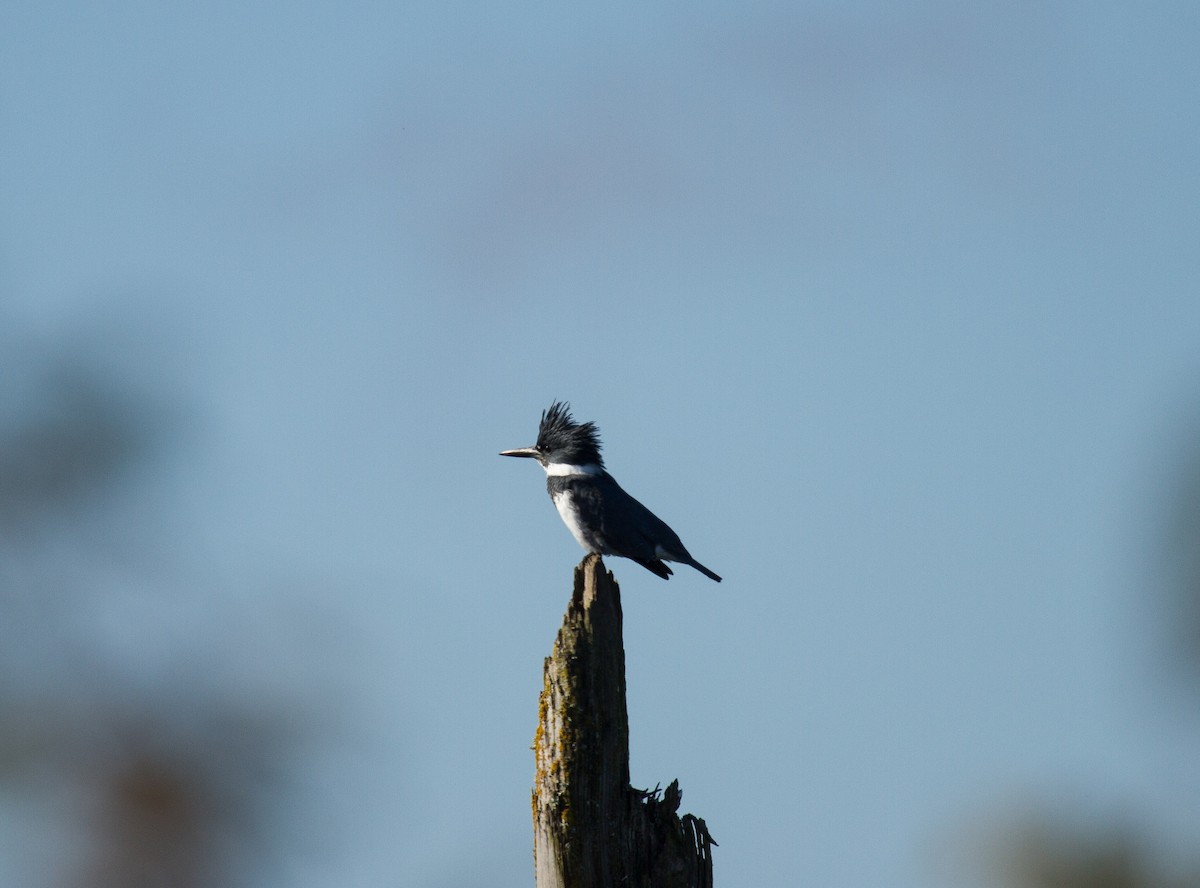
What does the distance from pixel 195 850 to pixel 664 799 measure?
18.7 ft

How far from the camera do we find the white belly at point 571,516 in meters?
12.1

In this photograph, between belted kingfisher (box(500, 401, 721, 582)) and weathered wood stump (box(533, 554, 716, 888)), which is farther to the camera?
belted kingfisher (box(500, 401, 721, 582))

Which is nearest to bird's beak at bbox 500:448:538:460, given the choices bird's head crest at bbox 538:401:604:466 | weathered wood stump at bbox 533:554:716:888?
bird's head crest at bbox 538:401:604:466

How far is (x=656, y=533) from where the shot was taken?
12078mm

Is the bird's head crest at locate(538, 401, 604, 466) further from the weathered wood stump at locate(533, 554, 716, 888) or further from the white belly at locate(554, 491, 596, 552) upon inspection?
the weathered wood stump at locate(533, 554, 716, 888)

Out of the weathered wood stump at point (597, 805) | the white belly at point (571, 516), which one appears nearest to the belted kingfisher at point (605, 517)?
the white belly at point (571, 516)

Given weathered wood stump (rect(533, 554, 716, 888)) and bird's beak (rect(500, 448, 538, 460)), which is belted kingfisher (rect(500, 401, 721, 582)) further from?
weathered wood stump (rect(533, 554, 716, 888))

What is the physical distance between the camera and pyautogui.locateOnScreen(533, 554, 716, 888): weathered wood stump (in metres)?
6.41

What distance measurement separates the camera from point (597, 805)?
254 inches

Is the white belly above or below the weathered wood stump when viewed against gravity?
above

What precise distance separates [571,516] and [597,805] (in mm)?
5766

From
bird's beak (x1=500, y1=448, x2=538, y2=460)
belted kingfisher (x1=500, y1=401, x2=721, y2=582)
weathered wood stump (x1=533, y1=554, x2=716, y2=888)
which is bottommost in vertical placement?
weathered wood stump (x1=533, y1=554, x2=716, y2=888)

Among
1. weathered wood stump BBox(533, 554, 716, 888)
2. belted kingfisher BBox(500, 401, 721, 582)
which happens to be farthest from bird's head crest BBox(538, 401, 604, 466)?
weathered wood stump BBox(533, 554, 716, 888)

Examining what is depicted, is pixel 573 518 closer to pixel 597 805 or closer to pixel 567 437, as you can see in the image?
pixel 567 437
